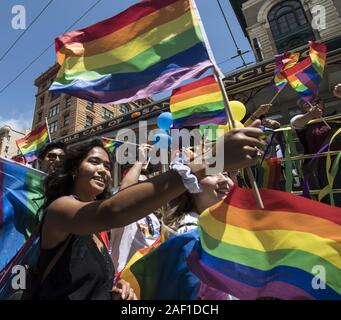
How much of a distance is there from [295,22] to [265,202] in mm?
17443

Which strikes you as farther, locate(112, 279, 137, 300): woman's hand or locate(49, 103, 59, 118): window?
locate(49, 103, 59, 118): window

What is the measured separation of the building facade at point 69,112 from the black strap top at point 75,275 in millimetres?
29381

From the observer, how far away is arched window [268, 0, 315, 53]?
1550 centimetres

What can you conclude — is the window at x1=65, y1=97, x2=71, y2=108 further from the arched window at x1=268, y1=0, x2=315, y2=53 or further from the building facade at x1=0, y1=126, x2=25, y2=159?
the arched window at x1=268, y1=0, x2=315, y2=53

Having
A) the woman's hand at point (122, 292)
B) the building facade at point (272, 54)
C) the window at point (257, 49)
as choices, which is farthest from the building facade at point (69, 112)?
the woman's hand at point (122, 292)

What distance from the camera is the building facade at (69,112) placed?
3294 cm

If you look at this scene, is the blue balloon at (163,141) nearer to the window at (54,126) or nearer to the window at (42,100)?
the window at (54,126)

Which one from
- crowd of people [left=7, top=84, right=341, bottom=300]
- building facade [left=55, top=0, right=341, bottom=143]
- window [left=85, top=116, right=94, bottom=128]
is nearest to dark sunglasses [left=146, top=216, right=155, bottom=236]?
crowd of people [left=7, top=84, right=341, bottom=300]

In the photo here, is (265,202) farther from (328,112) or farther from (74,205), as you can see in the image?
(328,112)

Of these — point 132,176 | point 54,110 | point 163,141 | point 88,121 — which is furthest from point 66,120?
point 132,176

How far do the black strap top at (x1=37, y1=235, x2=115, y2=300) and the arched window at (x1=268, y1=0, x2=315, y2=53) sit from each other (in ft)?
55.4

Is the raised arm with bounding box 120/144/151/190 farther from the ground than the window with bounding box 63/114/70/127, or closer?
closer

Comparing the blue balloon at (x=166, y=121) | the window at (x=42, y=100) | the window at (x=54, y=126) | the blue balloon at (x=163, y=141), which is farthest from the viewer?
the window at (x=42, y=100)
